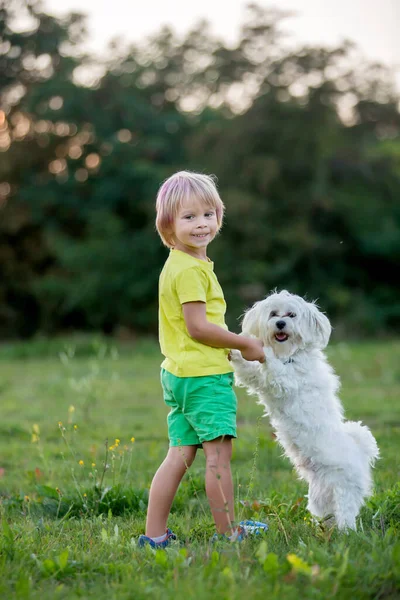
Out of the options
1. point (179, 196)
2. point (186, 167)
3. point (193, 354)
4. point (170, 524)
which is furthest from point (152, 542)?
point (186, 167)

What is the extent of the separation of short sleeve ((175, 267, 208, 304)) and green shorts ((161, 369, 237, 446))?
0.39 m

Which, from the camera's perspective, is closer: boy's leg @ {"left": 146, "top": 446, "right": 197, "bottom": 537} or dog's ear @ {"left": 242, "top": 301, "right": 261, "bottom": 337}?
boy's leg @ {"left": 146, "top": 446, "right": 197, "bottom": 537}

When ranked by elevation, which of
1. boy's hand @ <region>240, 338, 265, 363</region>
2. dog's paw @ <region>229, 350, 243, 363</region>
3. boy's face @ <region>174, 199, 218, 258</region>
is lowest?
dog's paw @ <region>229, 350, 243, 363</region>

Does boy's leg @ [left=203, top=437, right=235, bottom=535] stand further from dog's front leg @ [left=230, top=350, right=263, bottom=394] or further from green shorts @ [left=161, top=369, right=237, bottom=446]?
dog's front leg @ [left=230, top=350, right=263, bottom=394]

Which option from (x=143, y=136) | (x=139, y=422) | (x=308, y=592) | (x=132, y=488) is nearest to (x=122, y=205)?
(x=143, y=136)

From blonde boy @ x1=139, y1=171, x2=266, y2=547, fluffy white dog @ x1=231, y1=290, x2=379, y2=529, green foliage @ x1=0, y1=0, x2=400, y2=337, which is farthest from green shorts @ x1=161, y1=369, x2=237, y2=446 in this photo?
green foliage @ x1=0, y1=0, x2=400, y2=337

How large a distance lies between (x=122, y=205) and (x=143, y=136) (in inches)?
88.7

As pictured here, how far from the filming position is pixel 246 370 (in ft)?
13.0

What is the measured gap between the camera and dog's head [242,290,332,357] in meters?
Result: 4.04

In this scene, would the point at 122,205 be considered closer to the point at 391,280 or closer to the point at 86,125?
the point at 86,125

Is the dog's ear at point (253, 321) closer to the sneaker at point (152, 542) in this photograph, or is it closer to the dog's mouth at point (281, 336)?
the dog's mouth at point (281, 336)

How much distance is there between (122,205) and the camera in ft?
79.0

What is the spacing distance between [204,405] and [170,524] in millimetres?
905

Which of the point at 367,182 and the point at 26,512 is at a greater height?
the point at 367,182
